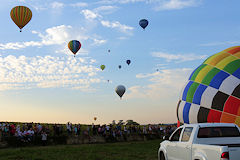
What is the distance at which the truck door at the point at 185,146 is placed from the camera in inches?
328

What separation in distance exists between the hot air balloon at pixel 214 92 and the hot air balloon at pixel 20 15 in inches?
841

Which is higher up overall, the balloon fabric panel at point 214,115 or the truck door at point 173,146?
the balloon fabric panel at point 214,115

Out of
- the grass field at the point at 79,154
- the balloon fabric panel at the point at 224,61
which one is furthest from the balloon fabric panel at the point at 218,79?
the grass field at the point at 79,154

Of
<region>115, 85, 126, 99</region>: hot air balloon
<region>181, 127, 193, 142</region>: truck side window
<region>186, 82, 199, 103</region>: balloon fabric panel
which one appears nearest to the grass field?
<region>186, 82, 199, 103</region>: balloon fabric panel

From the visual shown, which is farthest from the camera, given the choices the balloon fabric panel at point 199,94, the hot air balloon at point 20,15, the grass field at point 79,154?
the hot air balloon at point 20,15

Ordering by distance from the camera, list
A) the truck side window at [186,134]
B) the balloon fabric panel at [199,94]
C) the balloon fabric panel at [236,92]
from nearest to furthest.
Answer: the truck side window at [186,134] < the balloon fabric panel at [236,92] < the balloon fabric panel at [199,94]

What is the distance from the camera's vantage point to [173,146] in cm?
963

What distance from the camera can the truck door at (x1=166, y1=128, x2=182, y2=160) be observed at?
372 inches

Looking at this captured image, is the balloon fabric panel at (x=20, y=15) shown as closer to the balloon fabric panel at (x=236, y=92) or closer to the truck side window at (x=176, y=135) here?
the balloon fabric panel at (x=236, y=92)

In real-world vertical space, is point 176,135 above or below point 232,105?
below

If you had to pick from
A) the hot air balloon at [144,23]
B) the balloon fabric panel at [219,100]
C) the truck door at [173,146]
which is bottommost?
the truck door at [173,146]

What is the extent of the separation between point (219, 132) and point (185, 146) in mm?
1131

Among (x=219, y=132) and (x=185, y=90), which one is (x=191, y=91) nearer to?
(x=185, y=90)

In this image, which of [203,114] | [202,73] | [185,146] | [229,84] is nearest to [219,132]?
[185,146]
